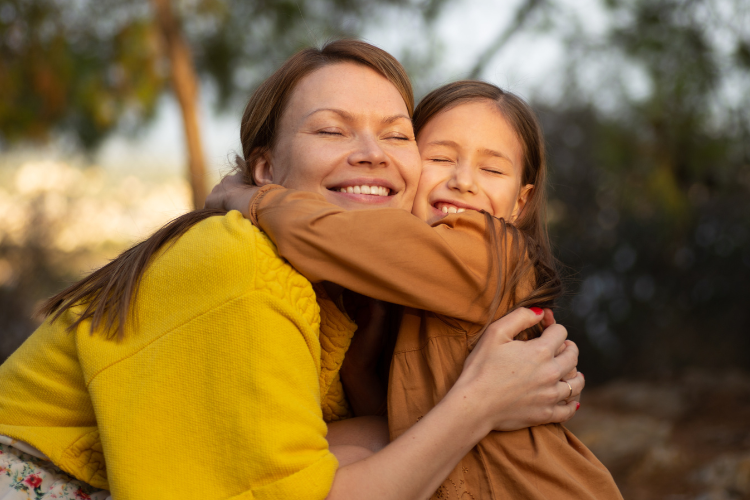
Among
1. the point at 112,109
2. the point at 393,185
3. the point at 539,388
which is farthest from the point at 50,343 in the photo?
the point at 112,109

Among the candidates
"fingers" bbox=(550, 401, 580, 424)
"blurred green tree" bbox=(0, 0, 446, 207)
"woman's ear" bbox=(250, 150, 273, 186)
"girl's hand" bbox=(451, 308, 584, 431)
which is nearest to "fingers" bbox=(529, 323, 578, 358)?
"girl's hand" bbox=(451, 308, 584, 431)

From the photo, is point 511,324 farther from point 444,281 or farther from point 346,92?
point 346,92

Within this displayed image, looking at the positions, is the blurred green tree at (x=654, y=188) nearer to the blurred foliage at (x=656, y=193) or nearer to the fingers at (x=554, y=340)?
the blurred foliage at (x=656, y=193)

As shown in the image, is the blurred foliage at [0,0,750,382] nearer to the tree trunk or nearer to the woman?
the tree trunk

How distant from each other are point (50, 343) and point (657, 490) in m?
4.58

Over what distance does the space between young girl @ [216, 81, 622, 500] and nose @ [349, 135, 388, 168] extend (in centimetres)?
2

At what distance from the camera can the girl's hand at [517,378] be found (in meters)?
1.90

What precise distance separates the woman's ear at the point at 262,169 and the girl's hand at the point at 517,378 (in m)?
1.02

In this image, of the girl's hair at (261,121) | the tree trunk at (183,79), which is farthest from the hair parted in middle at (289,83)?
the tree trunk at (183,79)

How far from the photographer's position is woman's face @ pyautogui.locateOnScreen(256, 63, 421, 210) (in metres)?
2.24

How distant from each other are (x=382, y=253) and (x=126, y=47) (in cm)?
684

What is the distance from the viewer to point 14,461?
5.95 feet

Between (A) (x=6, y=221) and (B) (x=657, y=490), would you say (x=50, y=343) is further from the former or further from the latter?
(A) (x=6, y=221)

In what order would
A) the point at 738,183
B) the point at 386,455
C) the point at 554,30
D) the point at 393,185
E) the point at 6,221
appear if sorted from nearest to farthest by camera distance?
the point at 386,455 → the point at 393,185 → the point at 738,183 → the point at 554,30 → the point at 6,221
